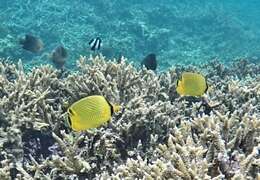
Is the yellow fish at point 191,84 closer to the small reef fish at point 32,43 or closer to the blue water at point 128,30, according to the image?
the small reef fish at point 32,43

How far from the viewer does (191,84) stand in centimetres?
439

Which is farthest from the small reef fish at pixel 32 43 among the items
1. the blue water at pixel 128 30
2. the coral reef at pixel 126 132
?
the blue water at pixel 128 30

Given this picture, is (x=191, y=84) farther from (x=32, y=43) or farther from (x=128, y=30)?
(x=128, y=30)

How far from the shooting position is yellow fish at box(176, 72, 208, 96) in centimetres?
437

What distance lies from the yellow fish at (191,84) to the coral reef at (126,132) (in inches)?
14.6

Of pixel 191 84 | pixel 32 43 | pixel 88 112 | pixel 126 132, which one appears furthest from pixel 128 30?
pixel 88 112

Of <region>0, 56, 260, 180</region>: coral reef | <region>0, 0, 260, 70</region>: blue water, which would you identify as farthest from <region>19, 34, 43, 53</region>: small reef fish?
<region>0, 0, 260, 70</region>: blue water

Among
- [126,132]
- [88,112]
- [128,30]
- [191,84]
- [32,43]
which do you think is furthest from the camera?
[128,30]

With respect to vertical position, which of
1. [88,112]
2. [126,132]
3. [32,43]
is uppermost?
[32,43]

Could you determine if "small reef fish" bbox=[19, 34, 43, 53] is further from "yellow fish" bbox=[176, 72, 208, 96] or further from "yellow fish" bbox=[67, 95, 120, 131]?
"yellow fish" bbox=[67, 95, 120, 131]

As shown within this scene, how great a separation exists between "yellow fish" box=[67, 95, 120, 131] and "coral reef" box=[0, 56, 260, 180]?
0.48 m

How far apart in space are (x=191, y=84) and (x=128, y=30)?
13.9 meters

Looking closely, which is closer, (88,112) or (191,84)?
(88,112)

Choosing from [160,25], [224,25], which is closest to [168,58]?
[160,25]
